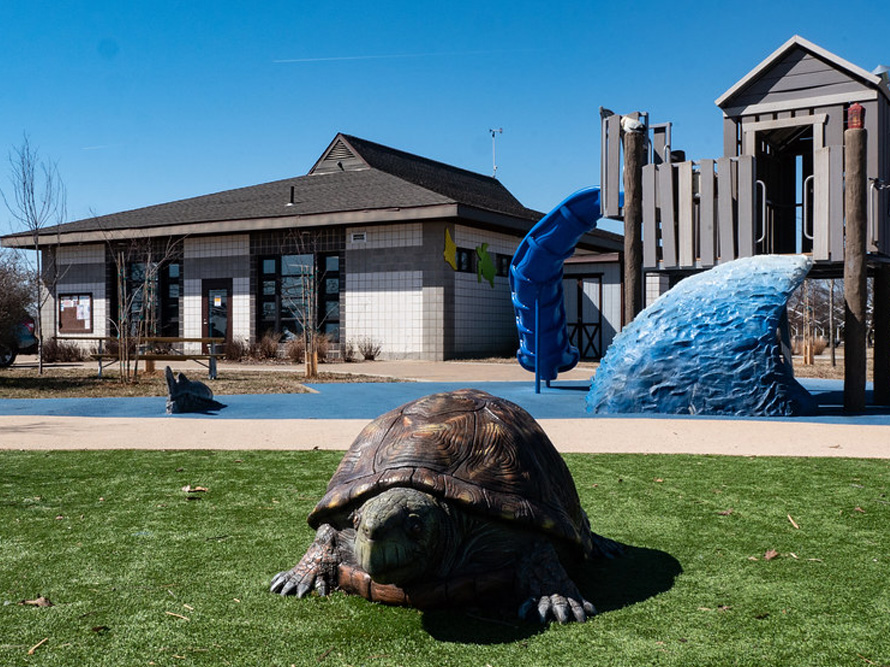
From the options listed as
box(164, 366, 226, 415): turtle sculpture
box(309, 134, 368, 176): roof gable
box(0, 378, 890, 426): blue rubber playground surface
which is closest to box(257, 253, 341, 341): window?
box(309, 134, 368, 176): roof gable

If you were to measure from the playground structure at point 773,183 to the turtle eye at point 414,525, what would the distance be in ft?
28.9

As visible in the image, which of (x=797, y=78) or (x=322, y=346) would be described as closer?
(x=797, y=78)

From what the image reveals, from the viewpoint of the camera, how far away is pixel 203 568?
3.66 m

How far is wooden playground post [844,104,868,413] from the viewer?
9.74 meters

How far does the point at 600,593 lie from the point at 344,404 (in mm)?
8410

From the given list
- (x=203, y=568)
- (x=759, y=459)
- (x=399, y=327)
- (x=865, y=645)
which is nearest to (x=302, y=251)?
(x=399, y=327)

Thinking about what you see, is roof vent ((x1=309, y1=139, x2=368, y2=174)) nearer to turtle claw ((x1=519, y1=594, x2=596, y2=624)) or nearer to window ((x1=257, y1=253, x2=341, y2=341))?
window ((x1=257, y1=253, x2=341, y2=341))

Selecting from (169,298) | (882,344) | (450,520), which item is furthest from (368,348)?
(450,520)

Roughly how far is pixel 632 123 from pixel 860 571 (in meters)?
8.80

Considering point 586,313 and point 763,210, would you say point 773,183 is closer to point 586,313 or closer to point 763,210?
point 763,210

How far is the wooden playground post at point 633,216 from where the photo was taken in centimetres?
1109

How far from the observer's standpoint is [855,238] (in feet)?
32.0

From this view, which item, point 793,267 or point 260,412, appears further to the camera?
point 260,412

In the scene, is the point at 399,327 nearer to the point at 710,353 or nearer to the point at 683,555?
the point at 710,353
